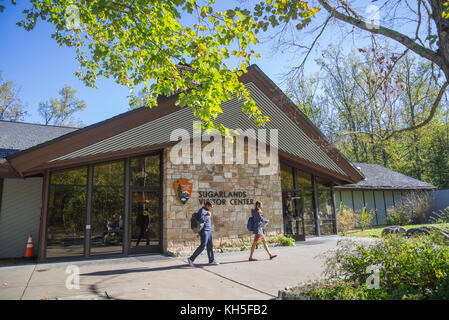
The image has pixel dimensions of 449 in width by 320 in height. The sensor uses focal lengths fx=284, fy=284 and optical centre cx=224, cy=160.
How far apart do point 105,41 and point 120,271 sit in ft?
18.9

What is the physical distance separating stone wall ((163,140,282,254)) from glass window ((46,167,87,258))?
245 centimetres

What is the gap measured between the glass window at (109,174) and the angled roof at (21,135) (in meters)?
3.60

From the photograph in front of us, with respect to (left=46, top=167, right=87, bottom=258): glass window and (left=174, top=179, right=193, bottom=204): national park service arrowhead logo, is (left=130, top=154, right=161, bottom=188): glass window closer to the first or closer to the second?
(left=174, top=179, right=193, bottom=204): national park service arrowhead logo

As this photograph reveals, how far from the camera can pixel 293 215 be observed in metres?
12.3

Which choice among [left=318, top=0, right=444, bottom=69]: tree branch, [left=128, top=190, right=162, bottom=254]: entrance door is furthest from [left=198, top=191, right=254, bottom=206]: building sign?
[left=318, top=0, right=444, bottom=69]: tree branch

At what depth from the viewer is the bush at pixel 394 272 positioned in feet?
11.2

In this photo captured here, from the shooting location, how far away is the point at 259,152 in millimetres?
11422

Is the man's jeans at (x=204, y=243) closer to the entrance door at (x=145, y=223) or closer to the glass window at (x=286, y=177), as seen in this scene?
the entrance door at (x=145, y=223)

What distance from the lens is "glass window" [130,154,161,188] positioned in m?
9.28

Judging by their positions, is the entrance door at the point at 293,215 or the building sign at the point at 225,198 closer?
the building sign at the point at 225,198

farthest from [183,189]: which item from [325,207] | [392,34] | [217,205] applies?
[325,207]

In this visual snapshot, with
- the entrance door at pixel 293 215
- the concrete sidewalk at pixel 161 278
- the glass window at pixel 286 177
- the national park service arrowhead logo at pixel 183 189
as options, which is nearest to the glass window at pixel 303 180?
the glass window at pixel 286 177

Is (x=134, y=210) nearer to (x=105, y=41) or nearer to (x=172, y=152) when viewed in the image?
(x=172, y=152)
